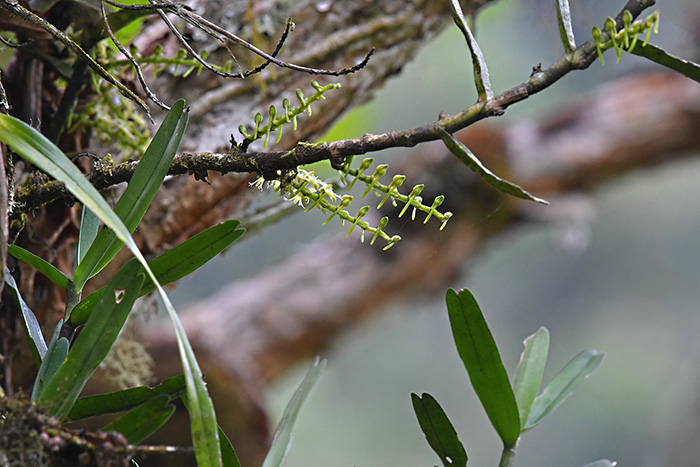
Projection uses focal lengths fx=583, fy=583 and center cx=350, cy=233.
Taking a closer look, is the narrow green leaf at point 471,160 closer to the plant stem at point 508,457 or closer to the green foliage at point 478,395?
the green foliage at point 478,395

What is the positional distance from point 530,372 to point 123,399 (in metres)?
0.26

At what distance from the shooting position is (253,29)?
68 cm

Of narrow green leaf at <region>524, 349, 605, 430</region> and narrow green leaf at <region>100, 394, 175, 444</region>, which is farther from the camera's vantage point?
narrow green leaf at <region>524, 349, 605, 430</region>

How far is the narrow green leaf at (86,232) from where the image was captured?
0.32m

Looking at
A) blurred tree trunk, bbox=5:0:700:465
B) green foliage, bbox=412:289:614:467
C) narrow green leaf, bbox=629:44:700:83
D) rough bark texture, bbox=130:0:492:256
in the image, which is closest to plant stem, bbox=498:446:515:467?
green foliage, bbox=412:289:614:467

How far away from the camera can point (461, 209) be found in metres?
→ 1.58

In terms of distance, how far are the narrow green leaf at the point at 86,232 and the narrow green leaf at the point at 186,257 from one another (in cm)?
4

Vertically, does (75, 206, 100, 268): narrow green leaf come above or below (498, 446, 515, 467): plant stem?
above

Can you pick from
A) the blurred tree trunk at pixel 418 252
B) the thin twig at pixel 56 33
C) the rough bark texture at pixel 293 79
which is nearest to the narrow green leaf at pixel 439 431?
the thin twig at pixel 56 33

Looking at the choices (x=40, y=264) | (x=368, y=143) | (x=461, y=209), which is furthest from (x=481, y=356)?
(x=461, y=209)

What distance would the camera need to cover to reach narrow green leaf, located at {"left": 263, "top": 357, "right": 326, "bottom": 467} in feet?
1.08

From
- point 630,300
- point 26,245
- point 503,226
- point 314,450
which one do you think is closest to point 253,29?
point 26,245

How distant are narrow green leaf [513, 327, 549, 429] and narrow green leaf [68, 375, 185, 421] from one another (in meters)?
0.22

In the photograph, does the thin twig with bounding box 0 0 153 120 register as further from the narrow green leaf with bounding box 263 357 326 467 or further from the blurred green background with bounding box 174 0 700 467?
the blurred green background with bounding box 174 0 700 467
